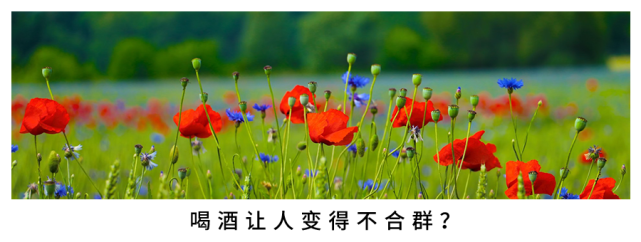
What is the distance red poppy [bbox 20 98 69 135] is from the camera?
68cm

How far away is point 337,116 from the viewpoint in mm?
649

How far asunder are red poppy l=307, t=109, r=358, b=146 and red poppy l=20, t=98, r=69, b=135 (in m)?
0.37

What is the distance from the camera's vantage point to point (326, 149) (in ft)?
7.45

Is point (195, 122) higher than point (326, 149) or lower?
higher

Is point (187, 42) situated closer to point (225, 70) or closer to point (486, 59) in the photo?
point (225, 70)

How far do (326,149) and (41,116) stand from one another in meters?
1.66

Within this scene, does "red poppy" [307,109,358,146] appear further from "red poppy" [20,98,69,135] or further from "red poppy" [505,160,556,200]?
"red poppy" [20,98,69,135]

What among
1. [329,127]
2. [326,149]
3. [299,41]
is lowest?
[326,149]

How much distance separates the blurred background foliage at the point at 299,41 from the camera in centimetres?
635

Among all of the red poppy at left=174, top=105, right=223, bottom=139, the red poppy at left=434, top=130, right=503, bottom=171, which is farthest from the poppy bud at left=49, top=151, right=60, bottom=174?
the red poppy at left=434, top=130, right=503, bottom=171

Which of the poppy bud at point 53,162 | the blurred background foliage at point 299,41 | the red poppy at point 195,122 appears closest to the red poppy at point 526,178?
the red poppy at point 195,122

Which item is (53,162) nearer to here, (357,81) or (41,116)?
(41,116)

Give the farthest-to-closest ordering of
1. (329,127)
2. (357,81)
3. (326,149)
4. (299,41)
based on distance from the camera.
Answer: (299,41), (326,149), (357,81), (329,127)

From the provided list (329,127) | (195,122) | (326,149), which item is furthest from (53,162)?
(326,149)
